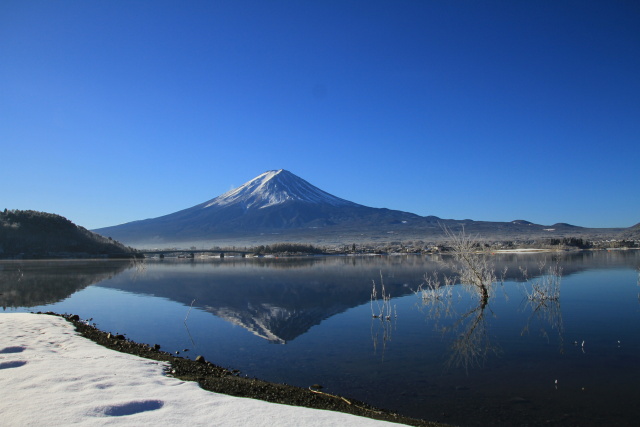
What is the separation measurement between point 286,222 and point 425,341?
415ft

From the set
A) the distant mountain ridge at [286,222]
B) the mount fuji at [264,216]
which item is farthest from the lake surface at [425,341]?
the mount fuji at [264,216]

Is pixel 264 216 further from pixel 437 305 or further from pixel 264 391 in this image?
pixel 264 391

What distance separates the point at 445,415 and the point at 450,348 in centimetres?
332

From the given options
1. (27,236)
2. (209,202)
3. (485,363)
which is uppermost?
(209,202)

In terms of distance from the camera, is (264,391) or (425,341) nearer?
(264,391)

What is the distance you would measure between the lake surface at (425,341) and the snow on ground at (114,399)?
1570mm

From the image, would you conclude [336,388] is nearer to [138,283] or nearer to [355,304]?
[355,304]

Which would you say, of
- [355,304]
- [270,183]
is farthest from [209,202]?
[355,304]

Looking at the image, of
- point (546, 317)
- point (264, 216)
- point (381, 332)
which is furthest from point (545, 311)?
point (264, 216)

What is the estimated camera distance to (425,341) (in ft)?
29.5

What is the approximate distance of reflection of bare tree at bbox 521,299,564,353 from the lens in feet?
31.5

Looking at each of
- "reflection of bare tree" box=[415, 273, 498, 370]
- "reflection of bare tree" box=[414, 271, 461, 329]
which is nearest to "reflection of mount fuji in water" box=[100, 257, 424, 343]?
"reflection of bare tree" box=[414, 271, 461, 329]

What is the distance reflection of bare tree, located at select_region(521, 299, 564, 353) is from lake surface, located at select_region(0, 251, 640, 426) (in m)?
0.04

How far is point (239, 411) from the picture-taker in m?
4.39
